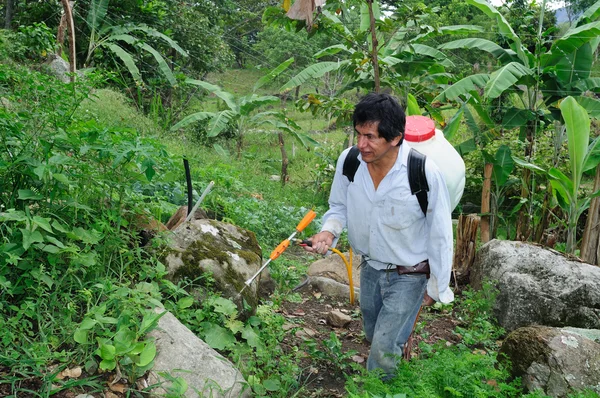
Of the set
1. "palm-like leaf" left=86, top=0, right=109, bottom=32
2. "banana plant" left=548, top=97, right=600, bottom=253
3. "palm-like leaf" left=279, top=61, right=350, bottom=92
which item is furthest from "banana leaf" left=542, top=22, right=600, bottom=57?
"palm-like leaf" left=86, top=0, right=109, bottom=32

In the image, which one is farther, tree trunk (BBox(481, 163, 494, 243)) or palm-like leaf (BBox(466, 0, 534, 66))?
palm-like leaf (BBox(466, 0, 534, 66))

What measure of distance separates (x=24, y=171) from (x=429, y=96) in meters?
7.15

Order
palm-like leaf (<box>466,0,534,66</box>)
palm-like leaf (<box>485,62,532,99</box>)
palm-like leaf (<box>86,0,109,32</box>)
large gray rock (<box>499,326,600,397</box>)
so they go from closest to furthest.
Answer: large gray rock (<box>499,326,600,397</box>) → palm-like leaf (<box>485,62,532,99</box>) → palm-like leaf (<box>466,0,534,66</box>) → palm-like leaf (<box>86,0,109,32</box>)

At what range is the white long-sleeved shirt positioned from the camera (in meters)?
3.28

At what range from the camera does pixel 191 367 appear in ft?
10.5

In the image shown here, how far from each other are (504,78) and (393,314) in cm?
482

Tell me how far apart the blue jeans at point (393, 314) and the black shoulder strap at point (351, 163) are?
0.61m

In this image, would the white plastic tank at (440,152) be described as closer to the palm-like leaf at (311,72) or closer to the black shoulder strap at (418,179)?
the black shoulder strap at (418,179)

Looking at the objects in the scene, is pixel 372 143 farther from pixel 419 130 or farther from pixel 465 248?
pixel 465 248

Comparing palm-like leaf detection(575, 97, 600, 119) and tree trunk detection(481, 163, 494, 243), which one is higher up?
palm-like leaf detection(575, 97, 600, 119)

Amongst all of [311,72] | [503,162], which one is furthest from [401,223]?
[311,72]

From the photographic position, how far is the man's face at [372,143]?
324 centimetres

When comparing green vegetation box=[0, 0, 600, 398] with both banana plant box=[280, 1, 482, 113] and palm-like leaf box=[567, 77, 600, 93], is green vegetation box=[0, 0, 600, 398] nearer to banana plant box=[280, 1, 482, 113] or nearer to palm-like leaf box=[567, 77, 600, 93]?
palm-like leaf box=[567, 77, 600, 93]

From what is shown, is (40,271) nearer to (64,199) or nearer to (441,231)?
(64,199)
